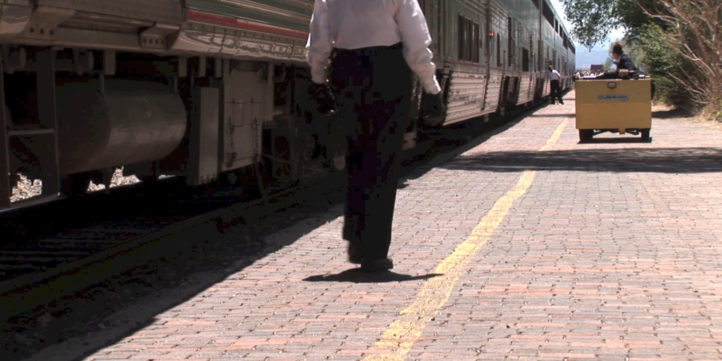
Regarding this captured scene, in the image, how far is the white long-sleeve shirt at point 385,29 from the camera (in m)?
6.57

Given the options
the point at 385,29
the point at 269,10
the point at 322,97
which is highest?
the point at 269,10

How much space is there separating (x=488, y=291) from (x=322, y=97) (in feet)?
20.4

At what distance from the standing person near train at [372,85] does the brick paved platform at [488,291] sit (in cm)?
33

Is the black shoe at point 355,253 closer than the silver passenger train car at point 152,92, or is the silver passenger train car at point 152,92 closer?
the silver passenger train car at point 152,92

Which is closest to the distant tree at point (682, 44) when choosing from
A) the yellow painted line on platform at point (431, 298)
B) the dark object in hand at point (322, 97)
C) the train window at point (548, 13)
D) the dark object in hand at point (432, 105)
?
the train window at point (548, 13)

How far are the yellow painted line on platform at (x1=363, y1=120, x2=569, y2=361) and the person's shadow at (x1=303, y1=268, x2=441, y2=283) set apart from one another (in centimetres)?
16

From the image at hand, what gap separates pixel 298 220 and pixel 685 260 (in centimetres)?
360

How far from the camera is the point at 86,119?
23.2ft

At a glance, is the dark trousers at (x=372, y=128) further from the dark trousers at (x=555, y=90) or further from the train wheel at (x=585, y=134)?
the dark trousers at (x=555, y=90)

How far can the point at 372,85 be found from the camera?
21.8ft

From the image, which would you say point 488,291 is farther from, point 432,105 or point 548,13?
point 548,13

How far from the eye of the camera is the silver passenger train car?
6215mm

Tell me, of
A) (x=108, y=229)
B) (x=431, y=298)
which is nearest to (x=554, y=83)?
(x=108, y=229)

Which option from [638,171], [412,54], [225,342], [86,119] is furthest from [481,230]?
[638,171]
